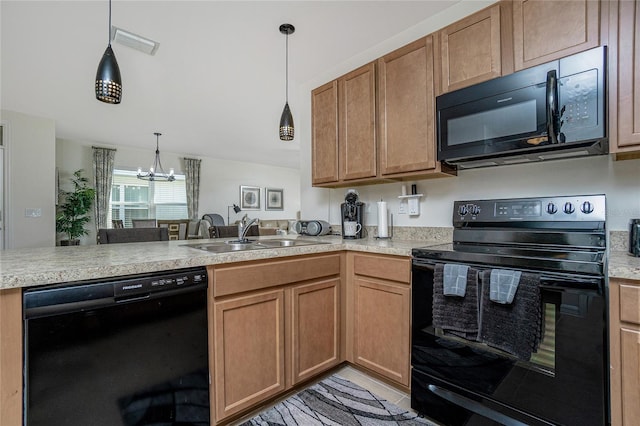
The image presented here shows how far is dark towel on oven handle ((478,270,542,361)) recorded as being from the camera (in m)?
1.21

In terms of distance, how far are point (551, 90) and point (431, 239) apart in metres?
1.13

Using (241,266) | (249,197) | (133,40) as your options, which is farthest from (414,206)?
(249,197)

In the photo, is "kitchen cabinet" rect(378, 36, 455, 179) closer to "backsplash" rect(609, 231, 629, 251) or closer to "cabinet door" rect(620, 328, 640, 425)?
"backsplash" rect(609, 231, 629, 251)

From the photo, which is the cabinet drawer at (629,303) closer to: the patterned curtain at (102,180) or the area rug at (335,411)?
the area rug at (335,411)

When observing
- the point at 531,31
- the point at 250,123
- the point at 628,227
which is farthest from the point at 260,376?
the point at 250,123

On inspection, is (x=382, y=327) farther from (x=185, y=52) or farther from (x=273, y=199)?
(x=273, y=199)

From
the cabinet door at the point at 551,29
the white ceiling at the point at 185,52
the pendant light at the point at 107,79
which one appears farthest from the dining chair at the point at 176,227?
the cabinet door at the point at 551,29

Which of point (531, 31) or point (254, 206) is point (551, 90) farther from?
point (254, 206)

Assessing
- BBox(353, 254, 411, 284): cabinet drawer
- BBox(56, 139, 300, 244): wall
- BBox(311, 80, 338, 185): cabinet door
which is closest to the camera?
BBox(353, 254, 411, 284): cabinet drawer

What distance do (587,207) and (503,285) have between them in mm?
648

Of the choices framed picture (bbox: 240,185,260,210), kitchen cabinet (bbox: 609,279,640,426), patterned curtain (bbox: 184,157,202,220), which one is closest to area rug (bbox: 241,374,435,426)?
kitchen cabinet (bbox: 609,279,640,426)

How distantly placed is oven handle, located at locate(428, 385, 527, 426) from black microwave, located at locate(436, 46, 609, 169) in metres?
1.25

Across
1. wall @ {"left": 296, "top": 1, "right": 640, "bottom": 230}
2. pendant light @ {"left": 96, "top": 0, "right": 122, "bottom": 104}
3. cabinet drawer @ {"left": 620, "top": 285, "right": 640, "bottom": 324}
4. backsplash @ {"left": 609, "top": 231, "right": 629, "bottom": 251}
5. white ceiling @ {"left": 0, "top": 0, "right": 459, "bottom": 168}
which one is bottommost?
cabinet drawer @ {"left": 620, "top": 285, "right": 640, "bottom": 324}

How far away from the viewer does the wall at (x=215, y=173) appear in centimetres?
591
